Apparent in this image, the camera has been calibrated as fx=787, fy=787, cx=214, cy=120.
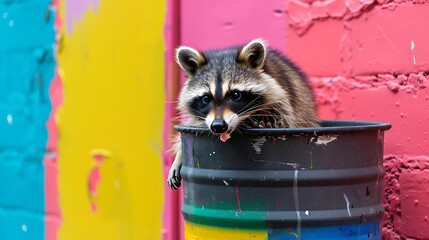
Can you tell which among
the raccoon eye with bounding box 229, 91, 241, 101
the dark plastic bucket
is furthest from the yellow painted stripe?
the dark plastic bucket

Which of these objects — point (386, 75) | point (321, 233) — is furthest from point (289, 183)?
point (386, 75)

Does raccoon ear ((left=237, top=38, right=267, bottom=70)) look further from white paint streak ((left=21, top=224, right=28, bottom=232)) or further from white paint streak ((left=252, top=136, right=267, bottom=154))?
white paint streak ((left=21, top=224, right=28, bottom=232))

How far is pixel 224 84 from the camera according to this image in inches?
103

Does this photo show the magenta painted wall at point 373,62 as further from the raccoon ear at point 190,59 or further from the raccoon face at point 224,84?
the raccoon ear at point 190,59

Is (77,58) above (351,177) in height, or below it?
above

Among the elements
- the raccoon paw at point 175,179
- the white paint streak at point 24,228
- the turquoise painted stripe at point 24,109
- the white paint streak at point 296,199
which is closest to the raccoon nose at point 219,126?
the white paint streak at point 296,199

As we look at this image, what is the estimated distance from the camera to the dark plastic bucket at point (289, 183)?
218 cm

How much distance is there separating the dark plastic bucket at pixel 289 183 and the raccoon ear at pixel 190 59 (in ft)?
1.71

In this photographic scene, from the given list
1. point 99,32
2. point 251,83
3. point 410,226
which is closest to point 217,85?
point 251,83

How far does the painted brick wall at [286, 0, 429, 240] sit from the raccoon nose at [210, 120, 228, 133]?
0.81 metres

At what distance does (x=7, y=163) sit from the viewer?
191 inches

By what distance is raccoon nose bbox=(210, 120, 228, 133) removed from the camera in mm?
2321

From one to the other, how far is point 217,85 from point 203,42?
102cm

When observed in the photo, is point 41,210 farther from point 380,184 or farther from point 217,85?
point 380,184
